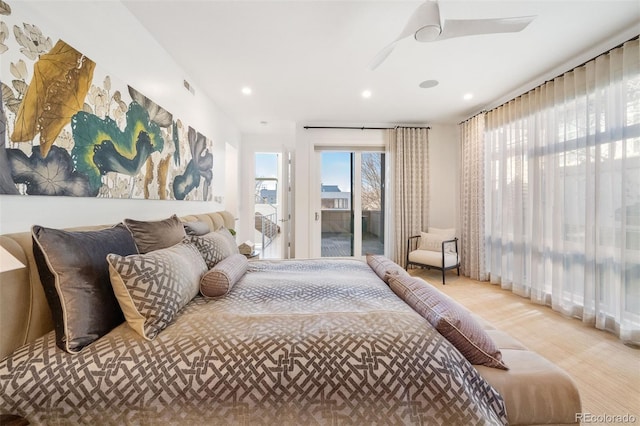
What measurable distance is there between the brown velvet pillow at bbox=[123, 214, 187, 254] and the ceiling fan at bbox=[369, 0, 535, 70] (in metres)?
2.16

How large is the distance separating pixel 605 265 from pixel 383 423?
2.82m

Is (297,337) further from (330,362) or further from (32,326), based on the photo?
(32,326)

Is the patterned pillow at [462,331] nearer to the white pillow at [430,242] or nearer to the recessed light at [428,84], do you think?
the recessed light at [428,84]

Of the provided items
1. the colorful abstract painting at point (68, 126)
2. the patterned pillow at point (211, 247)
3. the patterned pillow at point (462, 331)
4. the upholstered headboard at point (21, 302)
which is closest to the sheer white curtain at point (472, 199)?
the patterned pillow at point (462, 331)

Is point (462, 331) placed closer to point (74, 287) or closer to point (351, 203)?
point (74, 287)

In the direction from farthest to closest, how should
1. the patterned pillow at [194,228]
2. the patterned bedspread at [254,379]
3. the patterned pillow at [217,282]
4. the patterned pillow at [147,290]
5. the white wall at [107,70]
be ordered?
the patterned pillow at [194,228]
the patterned pillow at [217,282]
the white wall at [107,70]
the patterned pillow at [147,290]
the patterned bedspread at [254,379]

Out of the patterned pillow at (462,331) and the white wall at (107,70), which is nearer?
the patterned pillow at (462,331)

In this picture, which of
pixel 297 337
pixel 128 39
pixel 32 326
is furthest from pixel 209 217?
pixel 297 337

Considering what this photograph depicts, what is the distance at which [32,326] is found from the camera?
41.7 inches

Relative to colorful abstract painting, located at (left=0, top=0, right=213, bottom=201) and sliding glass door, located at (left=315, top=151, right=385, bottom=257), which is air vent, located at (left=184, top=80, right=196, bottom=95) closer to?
colorful abstract painting, located at (left=0, top=0, right=213, bottom=201)

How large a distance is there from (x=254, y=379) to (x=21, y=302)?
3.38 ft

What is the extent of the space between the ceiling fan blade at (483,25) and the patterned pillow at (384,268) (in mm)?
1702

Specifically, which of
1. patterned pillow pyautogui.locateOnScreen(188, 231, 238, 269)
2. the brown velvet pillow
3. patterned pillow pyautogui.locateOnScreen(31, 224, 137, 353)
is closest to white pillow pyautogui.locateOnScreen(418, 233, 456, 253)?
patterned pillow pyautogui.locateOnScreen(188, 231, 238, 269)

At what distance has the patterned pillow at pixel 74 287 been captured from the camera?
0.97 metres
